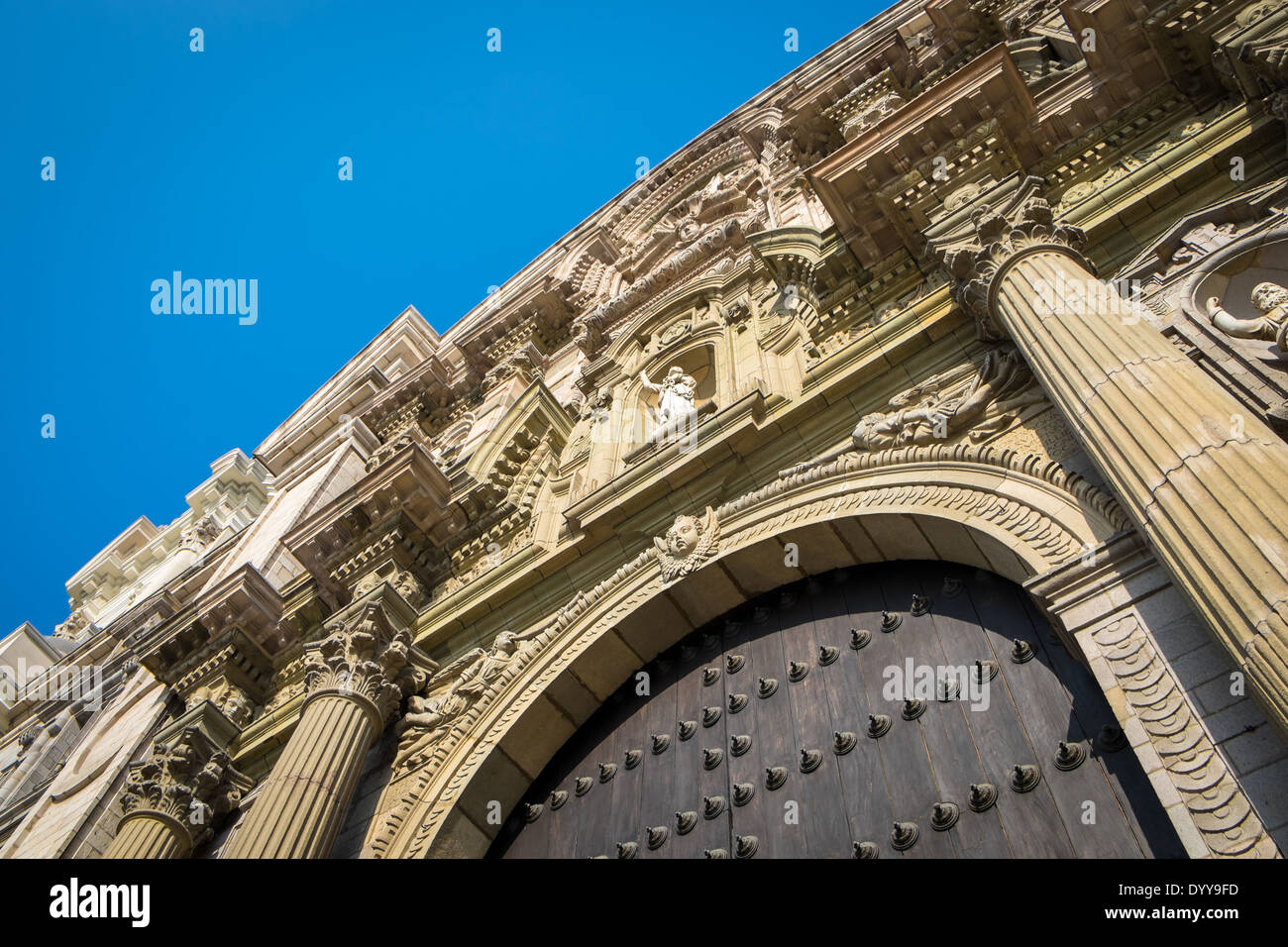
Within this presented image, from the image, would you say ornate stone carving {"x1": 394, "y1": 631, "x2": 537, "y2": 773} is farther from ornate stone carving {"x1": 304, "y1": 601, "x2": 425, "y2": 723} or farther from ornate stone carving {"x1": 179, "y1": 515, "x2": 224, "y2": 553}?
ornate stone carving {"x1": 179, "y1": 515, "x2": 224, "y2": 553}

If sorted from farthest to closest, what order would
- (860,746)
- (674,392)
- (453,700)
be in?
1. (674,392)
2. (453,700)
3. (860,746)

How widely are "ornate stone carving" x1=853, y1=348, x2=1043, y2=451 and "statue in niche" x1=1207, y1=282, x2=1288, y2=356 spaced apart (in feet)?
4.22

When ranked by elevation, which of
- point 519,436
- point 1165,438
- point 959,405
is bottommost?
point 959,405

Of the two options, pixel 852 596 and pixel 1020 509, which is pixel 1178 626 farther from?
pixel 852 596

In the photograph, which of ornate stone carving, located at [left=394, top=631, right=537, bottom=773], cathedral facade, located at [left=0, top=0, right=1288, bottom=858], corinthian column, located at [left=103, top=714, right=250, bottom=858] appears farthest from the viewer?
corinthian column, located at [left=103, top=714, right=250, bottom=858]

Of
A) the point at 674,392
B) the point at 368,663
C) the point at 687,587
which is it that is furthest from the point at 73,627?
the point at 687,587

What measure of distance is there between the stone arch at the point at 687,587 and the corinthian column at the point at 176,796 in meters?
2.32

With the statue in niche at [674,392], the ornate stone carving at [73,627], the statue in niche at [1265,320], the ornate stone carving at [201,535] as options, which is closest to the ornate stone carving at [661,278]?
the statue in niche at [674,392]

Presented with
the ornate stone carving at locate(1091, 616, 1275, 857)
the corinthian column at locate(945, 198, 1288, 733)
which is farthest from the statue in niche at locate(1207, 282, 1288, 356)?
the ornate stone carving at locate(1091, 616, 1275, 857)

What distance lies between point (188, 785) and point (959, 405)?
8408 mm

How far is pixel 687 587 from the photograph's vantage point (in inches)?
334

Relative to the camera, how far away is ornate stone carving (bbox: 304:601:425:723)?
912 cm

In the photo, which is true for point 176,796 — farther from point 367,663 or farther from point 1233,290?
point 1233,290
